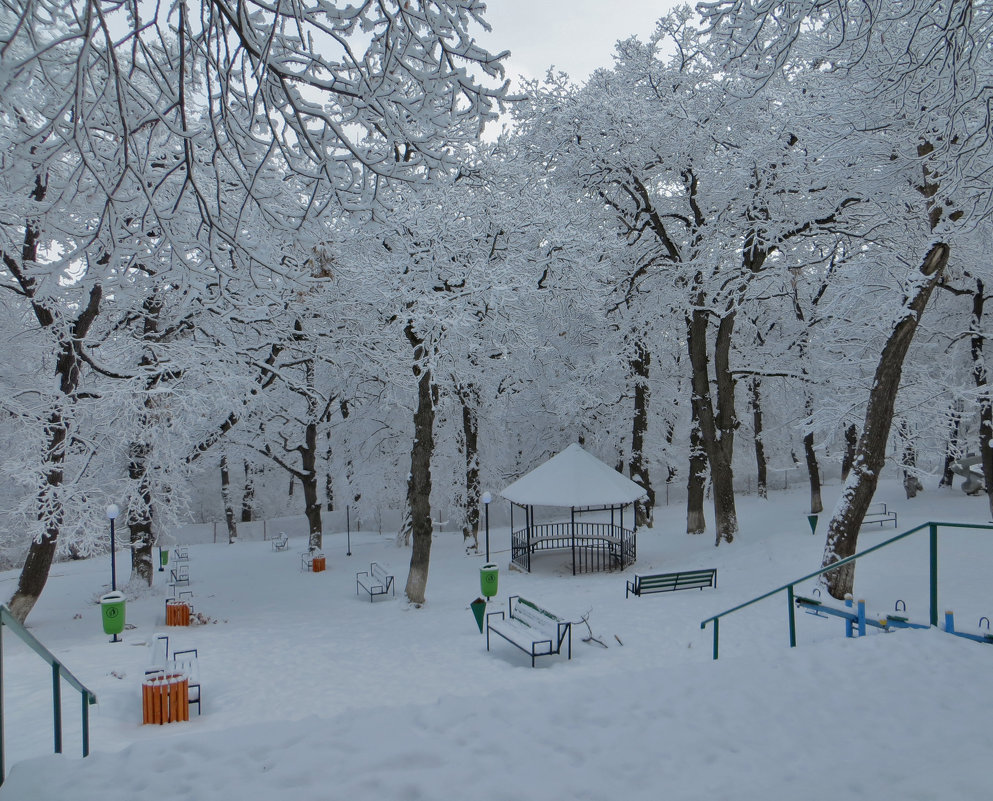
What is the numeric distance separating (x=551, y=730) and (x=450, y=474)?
21.1 meters

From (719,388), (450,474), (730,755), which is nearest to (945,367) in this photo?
(719,388)

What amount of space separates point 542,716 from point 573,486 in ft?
43.8

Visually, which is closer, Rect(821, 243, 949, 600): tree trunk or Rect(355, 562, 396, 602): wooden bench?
Rect(821, 243, 949, 600): tree trunk

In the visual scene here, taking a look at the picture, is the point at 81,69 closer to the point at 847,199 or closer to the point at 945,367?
the point at 847,199

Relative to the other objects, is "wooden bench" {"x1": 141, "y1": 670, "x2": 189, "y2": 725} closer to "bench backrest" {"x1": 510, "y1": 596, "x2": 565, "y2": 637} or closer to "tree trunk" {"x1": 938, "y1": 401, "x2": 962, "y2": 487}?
"bench backrest" {"x1": 510, "y1": 596, "x2": 565, "y2": 637}

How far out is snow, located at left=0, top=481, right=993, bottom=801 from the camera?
4.11 metres

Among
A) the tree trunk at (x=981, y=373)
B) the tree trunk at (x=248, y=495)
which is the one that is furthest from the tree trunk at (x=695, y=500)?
the tree trunk at (x=248, y=495)

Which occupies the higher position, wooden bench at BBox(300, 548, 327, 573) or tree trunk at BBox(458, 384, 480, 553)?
tree trunk at BBox(458, 384, 480, 553)

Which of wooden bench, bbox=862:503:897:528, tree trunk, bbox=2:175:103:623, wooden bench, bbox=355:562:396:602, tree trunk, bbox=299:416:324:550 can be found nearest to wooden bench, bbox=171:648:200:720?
tree trunk, bbox=2:175:103:623

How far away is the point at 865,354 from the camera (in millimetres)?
19297

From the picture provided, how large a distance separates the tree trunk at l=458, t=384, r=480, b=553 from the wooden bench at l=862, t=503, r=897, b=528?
11.9 metres

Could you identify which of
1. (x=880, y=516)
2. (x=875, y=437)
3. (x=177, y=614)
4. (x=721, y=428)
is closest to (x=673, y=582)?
(x=875, y=437)

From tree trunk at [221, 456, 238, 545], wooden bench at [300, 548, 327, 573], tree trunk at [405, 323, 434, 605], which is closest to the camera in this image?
tree trunk at [405, 323, 434, 605]

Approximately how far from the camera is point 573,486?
18.4 m
